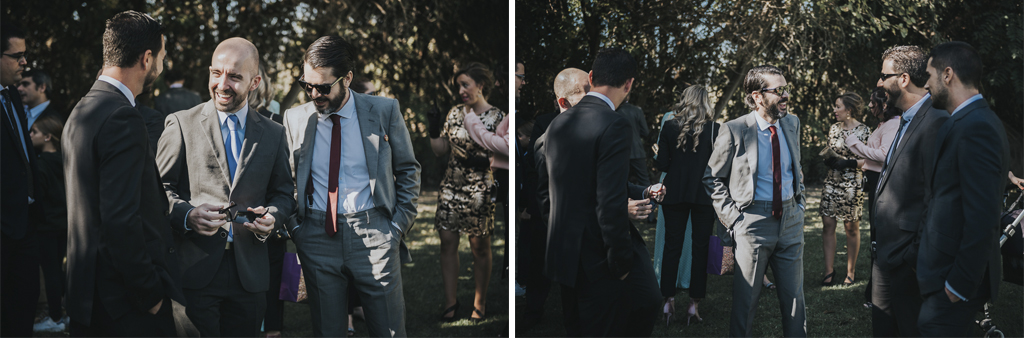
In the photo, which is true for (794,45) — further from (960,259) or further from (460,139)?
(460,139)

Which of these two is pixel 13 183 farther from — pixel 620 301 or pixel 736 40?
pixel 736 40

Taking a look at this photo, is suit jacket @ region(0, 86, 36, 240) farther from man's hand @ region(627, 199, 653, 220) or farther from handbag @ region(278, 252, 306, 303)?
man's hand @ region(627, 199, 653, 220)

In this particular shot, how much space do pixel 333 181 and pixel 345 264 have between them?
37cm

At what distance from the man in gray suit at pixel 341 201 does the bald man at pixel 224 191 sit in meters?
0.16

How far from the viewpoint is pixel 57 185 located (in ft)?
13.9

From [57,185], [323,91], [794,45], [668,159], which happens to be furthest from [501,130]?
[57,185]

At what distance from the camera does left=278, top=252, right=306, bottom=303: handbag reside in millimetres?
3832

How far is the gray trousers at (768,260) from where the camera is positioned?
11.4ft

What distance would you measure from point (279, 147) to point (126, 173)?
2.23 ft

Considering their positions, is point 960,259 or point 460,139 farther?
point 460,139

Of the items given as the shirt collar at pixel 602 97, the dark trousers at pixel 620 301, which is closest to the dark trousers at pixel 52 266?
the dark trousers at pixel 620 301

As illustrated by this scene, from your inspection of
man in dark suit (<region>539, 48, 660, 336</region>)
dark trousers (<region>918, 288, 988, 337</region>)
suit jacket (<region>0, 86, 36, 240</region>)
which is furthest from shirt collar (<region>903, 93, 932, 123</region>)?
suit jacket (<region>0, 86, 36, 240</region>)

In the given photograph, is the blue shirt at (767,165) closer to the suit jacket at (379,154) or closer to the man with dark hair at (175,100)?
the suit jacket at (379,154)

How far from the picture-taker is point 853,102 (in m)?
3.95
